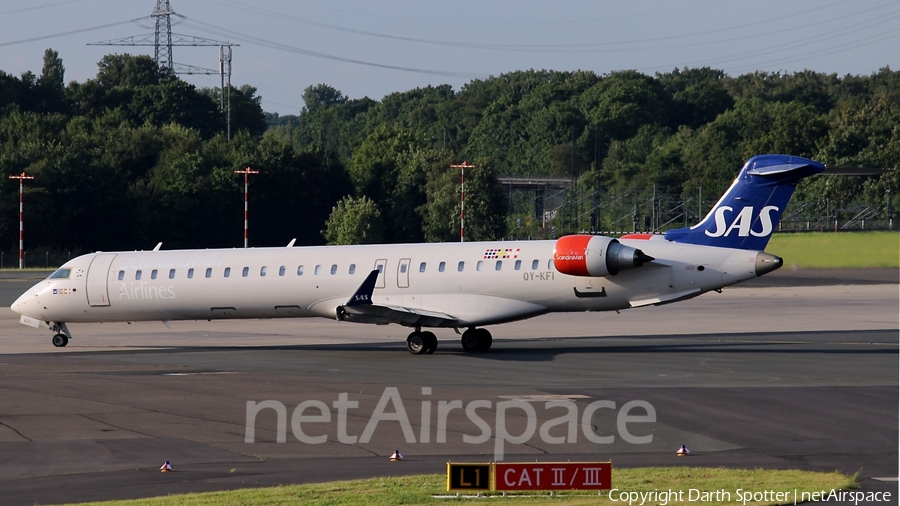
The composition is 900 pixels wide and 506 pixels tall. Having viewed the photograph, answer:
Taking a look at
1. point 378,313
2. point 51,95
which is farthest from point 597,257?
point 51,95

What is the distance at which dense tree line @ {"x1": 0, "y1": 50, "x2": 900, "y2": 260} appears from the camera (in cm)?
8162

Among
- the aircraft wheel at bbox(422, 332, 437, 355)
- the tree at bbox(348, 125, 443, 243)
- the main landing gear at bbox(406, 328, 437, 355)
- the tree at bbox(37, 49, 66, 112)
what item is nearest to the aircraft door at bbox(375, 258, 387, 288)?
the main landing gear at bbox(406, 328, 437, 355)

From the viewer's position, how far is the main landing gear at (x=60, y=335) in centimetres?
3222

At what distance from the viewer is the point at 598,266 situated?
89.1ft

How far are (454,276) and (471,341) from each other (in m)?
1.86

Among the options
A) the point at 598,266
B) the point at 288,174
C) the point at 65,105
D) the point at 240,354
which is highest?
the point at 65,105

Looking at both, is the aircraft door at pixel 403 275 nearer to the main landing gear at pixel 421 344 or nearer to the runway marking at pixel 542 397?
the main landing gear at pixel 421 344

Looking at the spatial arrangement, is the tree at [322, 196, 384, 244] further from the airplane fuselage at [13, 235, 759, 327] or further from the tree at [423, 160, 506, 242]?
the airplane fuselage at [13, 235, 759, 327]

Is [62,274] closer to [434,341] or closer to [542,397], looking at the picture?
[434,341]

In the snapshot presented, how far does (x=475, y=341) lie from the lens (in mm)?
29156

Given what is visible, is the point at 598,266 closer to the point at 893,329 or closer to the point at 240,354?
the point at 240,354

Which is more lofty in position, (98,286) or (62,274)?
(62,274)

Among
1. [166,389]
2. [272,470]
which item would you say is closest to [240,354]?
[166,389]

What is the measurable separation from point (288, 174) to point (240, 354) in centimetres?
6218
